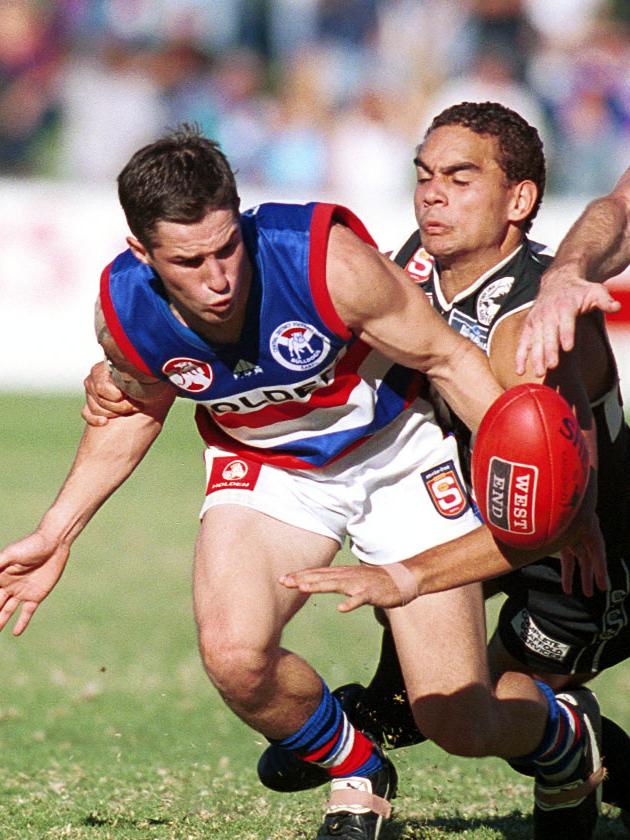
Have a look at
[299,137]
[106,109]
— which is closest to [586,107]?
[299,137]

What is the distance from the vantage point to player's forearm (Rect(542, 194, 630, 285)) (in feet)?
14.1

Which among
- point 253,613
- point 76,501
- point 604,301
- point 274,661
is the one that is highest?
point 604,301

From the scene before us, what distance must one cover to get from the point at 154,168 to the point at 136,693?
3.62m

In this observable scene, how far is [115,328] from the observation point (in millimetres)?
4531

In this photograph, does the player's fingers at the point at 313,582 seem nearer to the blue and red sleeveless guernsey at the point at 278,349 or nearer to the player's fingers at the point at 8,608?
the blue and red sleeveless guernsey at the point at 278,349

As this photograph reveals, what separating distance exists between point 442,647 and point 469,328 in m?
1.03

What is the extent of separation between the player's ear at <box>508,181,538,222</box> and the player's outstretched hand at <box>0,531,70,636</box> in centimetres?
186

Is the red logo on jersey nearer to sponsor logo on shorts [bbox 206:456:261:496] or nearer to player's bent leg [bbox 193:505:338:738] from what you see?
sponsor logo on shorts [bbox 206:456:261:496]

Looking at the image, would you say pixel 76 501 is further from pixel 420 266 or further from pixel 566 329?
pixel 566 329

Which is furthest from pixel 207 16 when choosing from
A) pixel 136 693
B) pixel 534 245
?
pixel 534 245

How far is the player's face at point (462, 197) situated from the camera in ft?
16.0

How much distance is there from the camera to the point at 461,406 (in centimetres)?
438

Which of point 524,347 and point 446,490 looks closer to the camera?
point 524,347

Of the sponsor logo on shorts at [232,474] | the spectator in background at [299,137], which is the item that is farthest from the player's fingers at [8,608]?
the spectator in background at [299,137]
